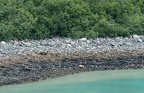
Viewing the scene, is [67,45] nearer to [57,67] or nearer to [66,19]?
[57,67]

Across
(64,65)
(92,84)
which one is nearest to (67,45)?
(64,65)

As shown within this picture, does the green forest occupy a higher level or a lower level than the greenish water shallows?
higher

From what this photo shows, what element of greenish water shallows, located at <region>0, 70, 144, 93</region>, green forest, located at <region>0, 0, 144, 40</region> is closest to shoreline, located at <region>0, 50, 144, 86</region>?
greenish water shallows, located at <region>0, 70, 144, 93</region>

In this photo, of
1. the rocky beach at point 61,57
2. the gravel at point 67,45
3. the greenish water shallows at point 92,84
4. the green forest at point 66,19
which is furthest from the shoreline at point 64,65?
the green forest at point 66,19

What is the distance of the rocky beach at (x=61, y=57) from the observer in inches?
708

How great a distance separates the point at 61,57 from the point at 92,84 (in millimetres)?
2712

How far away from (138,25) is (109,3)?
207cm

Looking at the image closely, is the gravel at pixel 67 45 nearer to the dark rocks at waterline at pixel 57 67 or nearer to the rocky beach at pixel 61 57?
the rocky beach at pixel 61 57

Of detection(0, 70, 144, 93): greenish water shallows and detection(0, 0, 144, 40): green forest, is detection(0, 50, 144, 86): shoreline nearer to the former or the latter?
detection(0, 70, 144, 93): greenish water shallows

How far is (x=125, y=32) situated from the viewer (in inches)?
961

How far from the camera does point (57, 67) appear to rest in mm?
18891

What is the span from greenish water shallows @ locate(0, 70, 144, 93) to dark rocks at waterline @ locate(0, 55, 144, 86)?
336mm

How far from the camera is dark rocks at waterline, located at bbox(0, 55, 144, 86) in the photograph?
690 inches

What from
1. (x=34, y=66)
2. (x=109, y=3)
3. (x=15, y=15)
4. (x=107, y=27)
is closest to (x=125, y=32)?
(x=107, y=27)
